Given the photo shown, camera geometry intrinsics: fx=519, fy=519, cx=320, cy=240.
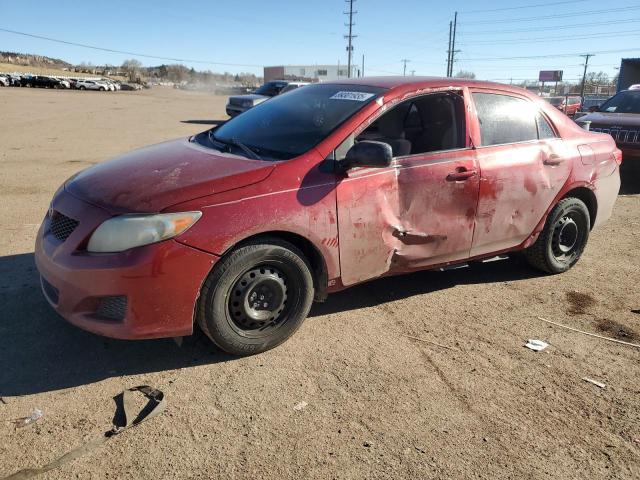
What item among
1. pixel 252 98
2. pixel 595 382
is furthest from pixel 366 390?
pixel 252 98

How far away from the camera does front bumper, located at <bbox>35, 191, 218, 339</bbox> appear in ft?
9.31

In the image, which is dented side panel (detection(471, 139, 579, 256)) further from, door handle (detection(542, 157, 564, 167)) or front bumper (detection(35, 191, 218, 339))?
front bumper (detection(35, 191, 218, 339))

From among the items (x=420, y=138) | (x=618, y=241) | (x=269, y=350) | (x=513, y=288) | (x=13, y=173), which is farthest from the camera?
(x=13, y=173)

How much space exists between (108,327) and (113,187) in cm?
85

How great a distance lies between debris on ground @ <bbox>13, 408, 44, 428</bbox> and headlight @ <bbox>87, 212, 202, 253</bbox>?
2.92ft

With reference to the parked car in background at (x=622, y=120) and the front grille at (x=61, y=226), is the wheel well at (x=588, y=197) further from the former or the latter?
the front grille at (x=61, y=226)

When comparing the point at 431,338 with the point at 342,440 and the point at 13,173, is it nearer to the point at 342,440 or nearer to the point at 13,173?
the point at 342,440

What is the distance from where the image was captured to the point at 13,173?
878 cm

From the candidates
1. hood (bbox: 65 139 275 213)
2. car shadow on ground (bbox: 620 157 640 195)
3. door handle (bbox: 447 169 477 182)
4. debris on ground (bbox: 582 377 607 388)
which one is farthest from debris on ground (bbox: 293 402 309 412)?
car shadow on ground (bbox: 620 157 640 195)

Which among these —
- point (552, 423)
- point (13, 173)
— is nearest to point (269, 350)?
point (552, 423)

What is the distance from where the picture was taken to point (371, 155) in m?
3.30

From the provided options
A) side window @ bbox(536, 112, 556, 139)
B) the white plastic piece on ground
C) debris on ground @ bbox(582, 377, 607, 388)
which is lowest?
debris on ground @ bbox(582, 377, 607, 388)

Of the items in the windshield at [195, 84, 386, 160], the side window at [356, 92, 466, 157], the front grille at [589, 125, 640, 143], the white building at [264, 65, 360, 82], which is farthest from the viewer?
the white building at [264, 65, 360, 82]

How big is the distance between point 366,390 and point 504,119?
2.63 m
